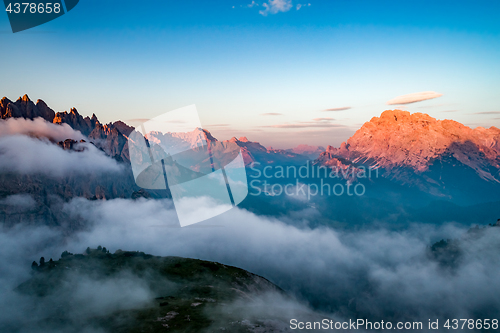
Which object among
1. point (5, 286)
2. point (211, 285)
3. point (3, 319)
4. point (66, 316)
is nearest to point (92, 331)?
point (66, 316)

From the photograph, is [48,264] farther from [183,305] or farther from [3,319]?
[183,305]

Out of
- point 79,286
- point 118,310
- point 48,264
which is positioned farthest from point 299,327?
Answer: point 48,264

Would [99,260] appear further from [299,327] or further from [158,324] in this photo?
[299,327]

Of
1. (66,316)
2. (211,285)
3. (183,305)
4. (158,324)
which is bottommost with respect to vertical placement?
(211,285)

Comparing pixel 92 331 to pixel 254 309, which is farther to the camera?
pixel 254 309

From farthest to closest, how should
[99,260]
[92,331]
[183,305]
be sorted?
[99,260] → [183,305] → [92,331]

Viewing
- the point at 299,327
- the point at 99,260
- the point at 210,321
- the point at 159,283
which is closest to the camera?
the point at 210,321

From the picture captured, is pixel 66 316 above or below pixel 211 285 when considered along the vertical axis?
above

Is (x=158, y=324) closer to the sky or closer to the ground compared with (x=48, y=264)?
closer to the ground

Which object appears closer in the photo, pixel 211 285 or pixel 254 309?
pixel 254 309
